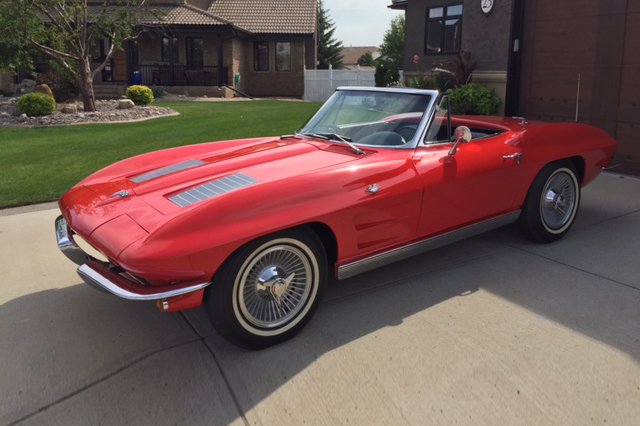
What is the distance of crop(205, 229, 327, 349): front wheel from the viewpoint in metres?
2.79

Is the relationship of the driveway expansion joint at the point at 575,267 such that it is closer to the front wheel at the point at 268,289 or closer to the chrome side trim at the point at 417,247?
the chrome side trim at the point at 417,247

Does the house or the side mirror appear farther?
the house

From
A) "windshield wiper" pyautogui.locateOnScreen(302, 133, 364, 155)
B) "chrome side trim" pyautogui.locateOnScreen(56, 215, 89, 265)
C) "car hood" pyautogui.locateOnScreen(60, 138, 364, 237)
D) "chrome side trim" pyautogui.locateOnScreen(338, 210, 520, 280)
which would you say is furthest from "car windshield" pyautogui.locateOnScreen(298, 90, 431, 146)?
"chrome side trim" pyautogui.locateOnScreen(56, 215, 89, 265)

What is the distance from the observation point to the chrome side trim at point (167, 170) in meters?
3.52

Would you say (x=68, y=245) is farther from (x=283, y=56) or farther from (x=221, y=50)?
(x=283, y=56)

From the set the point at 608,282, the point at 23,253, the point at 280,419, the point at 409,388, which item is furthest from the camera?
the point at 23,253

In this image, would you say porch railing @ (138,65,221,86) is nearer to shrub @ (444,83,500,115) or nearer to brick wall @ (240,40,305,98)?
brick wall @ (240,40,305,98)

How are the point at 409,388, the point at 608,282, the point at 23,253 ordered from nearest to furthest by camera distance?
the point at 409,388, the point at 608,282, the point at 23,253

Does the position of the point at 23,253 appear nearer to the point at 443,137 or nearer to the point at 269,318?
the point at 269,318

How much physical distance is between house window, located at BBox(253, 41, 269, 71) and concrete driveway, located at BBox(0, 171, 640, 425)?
26.6 m

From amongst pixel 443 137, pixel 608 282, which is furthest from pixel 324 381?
pixel 608 282

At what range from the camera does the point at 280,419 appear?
2.49m

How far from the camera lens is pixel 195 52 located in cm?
2752

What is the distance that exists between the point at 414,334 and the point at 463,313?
44 cm
